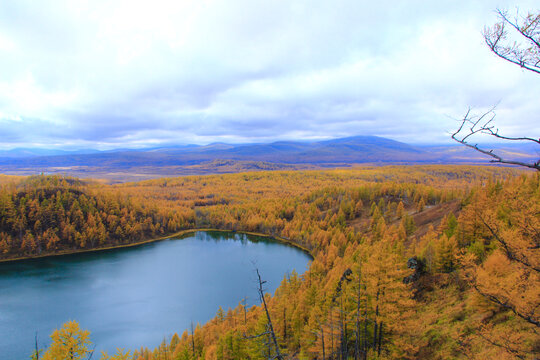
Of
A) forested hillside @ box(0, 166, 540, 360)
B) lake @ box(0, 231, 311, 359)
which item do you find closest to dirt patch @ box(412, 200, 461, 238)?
forested hillside @ box(0, 166, 540, 360)

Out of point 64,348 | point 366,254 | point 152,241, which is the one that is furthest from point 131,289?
point 366,254

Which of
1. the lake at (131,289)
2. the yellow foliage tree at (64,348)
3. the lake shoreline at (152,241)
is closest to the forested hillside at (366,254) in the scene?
the lake shoreline at (152,241)

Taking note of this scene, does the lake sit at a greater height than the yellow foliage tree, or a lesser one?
lesser

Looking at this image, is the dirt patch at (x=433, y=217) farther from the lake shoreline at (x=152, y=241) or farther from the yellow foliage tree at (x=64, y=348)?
the yellow foliage tree at (x=64, y=348)

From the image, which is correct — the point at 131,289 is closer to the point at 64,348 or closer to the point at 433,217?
the point at 64,348

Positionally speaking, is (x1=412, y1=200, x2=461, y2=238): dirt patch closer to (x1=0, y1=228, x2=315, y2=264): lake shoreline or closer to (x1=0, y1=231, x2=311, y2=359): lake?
(x1=0, y1=228, x2=315, y2=264): lake shoreline

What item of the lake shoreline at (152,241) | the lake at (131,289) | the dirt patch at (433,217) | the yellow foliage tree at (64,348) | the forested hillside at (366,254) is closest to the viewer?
the forested hillside at (366,254)
